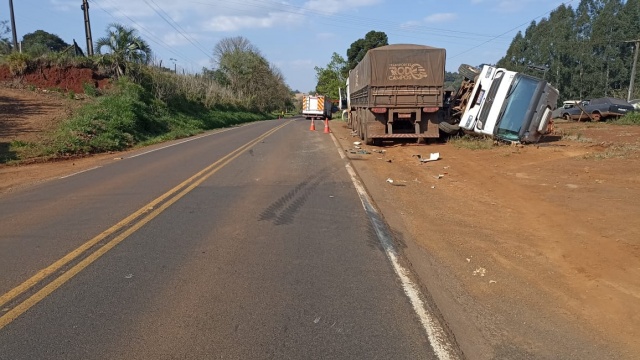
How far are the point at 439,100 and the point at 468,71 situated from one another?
1.99 m

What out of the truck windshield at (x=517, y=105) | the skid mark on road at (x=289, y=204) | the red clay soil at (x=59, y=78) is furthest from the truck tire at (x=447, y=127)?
the red clay soil at (x=59, y=78)

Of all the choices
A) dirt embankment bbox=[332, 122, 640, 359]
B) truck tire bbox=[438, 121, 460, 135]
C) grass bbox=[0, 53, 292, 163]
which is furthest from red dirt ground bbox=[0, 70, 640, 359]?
grass bbox=[0, 53, 292, 163]

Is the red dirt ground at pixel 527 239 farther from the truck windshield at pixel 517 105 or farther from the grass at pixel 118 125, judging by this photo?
the grass at pixel 118 125

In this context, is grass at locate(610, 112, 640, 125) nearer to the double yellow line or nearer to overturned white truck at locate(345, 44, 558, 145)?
overturned white truck at locate(345, 44, 558, 145)

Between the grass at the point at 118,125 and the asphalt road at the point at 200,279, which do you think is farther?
the grass at the point at 118,125

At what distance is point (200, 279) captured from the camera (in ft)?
16.4

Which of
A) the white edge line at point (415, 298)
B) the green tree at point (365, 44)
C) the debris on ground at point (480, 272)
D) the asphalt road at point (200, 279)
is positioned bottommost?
the debris on ground at point (480, 272)

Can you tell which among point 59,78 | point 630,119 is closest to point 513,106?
point 630,119

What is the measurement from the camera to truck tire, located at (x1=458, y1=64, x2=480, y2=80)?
17587mm

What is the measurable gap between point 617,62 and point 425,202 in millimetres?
72767

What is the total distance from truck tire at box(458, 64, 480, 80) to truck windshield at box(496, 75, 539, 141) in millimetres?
2586

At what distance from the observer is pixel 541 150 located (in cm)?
1424

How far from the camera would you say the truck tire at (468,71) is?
17587mm

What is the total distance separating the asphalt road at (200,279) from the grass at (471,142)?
7.57 m
